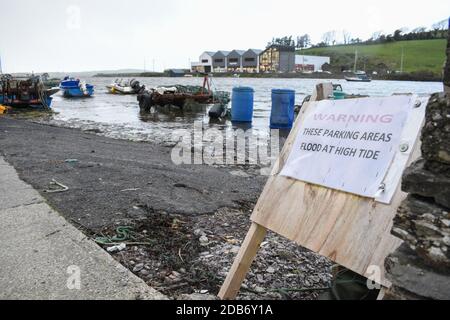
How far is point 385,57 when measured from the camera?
454ft

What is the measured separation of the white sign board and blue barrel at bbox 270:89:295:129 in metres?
15.6

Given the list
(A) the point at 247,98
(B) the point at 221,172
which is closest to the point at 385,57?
(A) the point at 247,98

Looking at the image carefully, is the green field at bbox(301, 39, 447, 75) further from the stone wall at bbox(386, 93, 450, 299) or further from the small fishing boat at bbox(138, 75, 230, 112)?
the stone wall at bbox(386, 93, 450, 299)

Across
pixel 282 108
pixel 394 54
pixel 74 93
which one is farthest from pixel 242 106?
pixel 394 54

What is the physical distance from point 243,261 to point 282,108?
53.0 feet

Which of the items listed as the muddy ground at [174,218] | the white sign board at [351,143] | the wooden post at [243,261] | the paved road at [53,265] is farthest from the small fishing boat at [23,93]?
the white sign board at [351,143]

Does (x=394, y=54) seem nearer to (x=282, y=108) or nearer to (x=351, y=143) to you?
(x=282, y=108)

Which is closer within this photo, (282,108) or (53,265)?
(53,265)

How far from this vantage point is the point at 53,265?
9.95 ft

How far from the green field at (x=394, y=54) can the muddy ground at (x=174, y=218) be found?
338 ft

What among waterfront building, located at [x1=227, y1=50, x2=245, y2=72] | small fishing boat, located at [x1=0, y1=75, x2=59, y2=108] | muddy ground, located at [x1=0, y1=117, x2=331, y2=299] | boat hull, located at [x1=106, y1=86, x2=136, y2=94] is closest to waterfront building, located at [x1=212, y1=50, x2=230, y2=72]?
waterfront building, located at [x1=227, y1=50, x2=245, y2=72]

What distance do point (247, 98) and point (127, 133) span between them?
25.2ft
